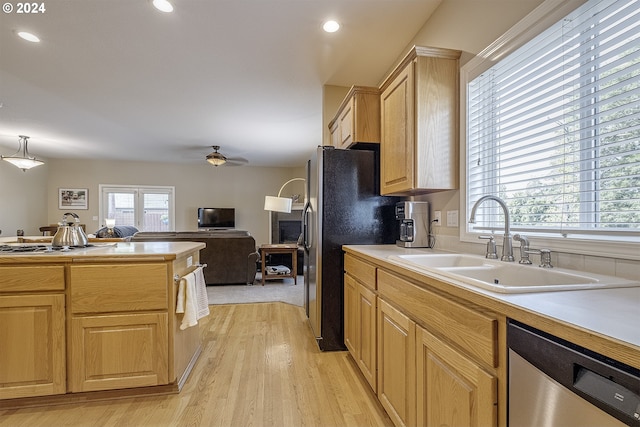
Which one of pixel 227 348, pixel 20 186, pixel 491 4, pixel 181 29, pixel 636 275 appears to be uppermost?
pixel 181 29

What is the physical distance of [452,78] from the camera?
1.89 metres

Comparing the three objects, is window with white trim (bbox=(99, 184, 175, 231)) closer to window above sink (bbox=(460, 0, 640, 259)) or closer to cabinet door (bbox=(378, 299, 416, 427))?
cabinet door (bbox=(378, 299, 416, 427))

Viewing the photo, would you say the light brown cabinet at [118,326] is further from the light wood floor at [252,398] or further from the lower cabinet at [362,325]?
the lower cabinet at [362,325]

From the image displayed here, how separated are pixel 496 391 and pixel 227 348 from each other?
7.39 ft

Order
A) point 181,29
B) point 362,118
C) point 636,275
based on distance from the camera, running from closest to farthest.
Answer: point 636,275, point 181,29, point 362,118

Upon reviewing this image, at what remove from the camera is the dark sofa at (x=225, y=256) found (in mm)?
4742

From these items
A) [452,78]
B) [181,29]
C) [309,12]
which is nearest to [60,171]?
[181,29]

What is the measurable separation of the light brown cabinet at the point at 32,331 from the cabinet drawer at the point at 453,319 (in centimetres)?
195

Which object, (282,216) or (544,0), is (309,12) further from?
(282,216)

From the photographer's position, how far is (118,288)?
5.80ft

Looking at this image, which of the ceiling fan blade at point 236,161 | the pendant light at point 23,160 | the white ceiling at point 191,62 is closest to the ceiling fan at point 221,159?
the ceiling fan blade at point 236,161

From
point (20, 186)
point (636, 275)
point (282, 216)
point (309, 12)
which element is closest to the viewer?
point (636, 275)

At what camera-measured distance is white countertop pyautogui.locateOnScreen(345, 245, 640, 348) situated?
22.3 inches

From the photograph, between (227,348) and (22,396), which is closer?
(22,396)
